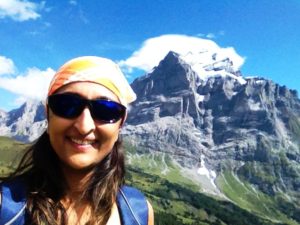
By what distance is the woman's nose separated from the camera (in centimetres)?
523

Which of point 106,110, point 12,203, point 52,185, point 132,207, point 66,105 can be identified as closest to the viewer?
point 12,203

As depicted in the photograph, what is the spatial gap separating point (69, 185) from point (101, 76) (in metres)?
1.37

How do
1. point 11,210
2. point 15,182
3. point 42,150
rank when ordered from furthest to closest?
point 42,150, point 15,182, point 11,210

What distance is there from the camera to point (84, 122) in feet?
17.3

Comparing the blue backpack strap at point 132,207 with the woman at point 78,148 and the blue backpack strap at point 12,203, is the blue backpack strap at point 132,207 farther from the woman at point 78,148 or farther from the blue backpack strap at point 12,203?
the blue backpack strap at point 12,203

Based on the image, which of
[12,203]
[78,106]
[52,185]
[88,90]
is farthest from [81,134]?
[12,203]

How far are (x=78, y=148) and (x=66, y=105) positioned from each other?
515mm

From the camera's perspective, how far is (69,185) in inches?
212

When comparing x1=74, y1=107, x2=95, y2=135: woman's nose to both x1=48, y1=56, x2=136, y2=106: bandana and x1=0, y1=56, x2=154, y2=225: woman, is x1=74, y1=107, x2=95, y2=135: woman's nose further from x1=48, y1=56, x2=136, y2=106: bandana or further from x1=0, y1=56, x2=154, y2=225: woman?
x1=48, y1=56, x2=136, y2=106: bandana

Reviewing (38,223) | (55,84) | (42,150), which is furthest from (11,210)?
(55,84)

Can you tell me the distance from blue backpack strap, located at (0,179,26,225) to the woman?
0.11ft

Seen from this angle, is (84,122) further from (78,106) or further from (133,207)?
(133,207)

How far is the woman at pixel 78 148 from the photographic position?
5.17 metres

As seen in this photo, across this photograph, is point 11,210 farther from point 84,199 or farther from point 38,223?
point 84,199
